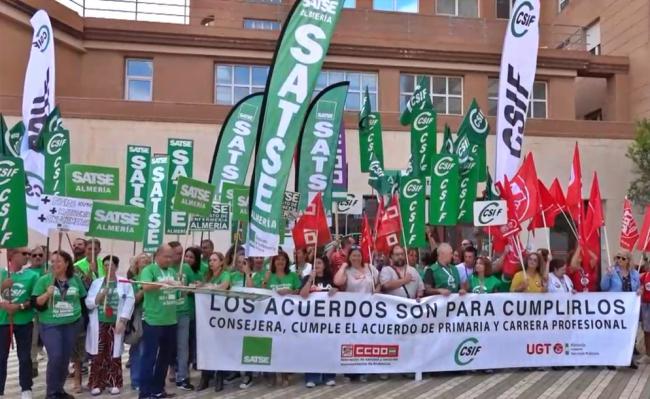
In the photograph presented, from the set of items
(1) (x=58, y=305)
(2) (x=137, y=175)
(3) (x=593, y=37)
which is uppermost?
(3) (x=593, y=37)

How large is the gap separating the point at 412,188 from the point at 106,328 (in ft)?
15.9

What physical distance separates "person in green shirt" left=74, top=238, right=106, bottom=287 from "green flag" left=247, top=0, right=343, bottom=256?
2216 mm

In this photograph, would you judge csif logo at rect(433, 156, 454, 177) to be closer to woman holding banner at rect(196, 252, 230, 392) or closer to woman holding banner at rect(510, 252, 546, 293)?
woman holding banner at rect(510, 252, 546, 293)

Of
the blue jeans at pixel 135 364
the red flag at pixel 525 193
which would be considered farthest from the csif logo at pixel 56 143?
the red flag at pixel 525 193

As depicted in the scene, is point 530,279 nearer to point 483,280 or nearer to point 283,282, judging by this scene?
point 483,280

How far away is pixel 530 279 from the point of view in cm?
945

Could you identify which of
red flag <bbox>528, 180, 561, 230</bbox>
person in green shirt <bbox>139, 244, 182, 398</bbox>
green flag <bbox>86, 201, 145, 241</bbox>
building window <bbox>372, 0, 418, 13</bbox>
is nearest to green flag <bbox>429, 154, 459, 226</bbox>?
red flag <bbox>528, 180, 561, 230</bbox>

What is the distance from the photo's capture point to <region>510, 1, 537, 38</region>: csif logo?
12938 millimetres

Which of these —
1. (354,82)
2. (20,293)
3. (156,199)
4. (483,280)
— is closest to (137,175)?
(156,199)

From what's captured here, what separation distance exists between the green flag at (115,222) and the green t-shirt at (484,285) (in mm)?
4636

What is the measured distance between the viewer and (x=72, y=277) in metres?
7.58

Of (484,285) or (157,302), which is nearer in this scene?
(157,302)

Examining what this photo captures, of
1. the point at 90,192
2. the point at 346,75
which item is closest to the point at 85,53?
the point at 346,75

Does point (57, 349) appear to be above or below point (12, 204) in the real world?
below
